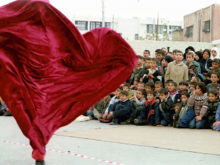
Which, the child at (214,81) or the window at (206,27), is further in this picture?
the window at (206,27)

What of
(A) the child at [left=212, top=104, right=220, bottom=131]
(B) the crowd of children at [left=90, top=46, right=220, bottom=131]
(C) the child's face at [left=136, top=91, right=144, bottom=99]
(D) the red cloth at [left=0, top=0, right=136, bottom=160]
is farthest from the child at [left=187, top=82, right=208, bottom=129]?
(D) the red cloth at [left=0, top=0, right=136, bottom=160]

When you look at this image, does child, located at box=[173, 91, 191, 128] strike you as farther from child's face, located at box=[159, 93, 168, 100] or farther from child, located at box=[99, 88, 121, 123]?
child, located at box=[99, 88, 121, 123]

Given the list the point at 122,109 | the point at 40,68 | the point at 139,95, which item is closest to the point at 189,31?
the point at 139,95

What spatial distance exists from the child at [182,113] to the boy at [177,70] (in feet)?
3.75

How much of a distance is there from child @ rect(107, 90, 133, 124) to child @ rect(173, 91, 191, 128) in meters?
1.25

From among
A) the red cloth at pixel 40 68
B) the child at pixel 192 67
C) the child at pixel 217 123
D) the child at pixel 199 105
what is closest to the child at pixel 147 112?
the child at pixel 199 105

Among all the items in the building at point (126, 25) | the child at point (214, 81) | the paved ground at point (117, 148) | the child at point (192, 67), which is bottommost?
the paved ground at point (117, 148)

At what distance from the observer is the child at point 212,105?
26.2 ft

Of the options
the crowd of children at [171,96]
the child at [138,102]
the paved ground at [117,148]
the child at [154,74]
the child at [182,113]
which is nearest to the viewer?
the paved ground at [117,148]

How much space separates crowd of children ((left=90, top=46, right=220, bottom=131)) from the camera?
26.8ft

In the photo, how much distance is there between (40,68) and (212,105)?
166 inches

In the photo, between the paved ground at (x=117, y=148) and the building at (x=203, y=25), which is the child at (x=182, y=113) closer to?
the paved ground at (x=117, y=148)

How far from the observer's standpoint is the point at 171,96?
884 cm

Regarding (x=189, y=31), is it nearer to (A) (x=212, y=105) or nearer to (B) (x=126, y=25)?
(B) (x=126, y=25)
